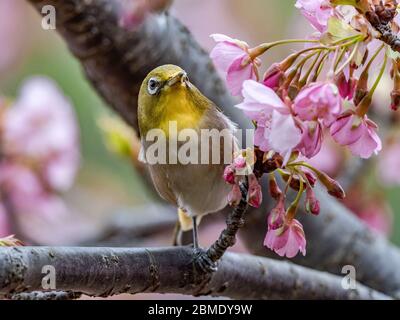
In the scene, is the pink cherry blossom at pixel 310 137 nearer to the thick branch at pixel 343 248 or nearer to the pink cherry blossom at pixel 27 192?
the thick branch at pixel 343 248

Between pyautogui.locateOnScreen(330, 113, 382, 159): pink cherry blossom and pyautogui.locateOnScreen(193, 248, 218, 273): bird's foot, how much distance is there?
39 cm

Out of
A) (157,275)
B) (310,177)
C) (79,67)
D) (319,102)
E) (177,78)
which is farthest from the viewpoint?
(79,67)

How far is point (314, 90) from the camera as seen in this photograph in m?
0.90

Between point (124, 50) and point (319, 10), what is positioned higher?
point (319, 10)

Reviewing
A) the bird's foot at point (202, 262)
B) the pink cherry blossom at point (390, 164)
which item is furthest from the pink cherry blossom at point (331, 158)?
the bird's foot at point (202, 262)

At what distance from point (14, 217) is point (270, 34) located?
1.81 m

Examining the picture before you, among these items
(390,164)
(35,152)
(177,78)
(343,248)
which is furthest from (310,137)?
(390,164)

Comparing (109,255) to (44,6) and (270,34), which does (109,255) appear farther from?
(270,34)

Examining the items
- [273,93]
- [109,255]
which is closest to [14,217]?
[109,255]

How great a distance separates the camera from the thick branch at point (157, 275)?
1.00 metres

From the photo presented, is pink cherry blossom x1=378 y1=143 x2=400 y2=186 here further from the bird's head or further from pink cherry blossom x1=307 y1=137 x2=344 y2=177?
the bird's head

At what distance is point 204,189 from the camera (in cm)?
149

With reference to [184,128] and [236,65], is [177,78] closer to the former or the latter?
[184,128]

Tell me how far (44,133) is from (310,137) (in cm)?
156
